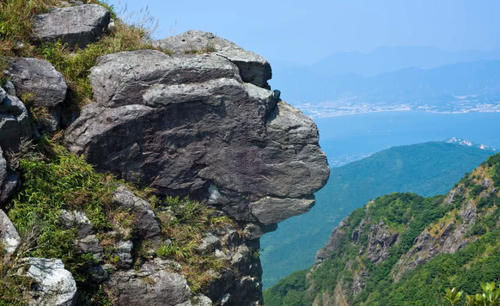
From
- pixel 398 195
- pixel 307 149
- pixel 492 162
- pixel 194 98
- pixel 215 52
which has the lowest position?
pixel 398 195

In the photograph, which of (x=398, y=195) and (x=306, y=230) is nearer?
(x=398, y=195)

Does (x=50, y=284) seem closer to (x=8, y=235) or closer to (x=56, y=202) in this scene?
(x=8, y=235)

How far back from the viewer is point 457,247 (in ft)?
124

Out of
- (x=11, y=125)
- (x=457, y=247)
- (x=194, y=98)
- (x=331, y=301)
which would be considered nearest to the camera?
(x=11, y=125)

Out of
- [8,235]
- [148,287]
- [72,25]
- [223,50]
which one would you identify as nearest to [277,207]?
[223,50]

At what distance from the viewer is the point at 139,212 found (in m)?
8.80

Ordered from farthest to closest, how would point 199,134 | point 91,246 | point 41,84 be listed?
point 199,134 < point 41,84 < point 91,246

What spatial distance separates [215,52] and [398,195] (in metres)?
55.0

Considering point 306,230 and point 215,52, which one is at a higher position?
point 215,52

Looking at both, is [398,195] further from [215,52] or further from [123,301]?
[123,301]

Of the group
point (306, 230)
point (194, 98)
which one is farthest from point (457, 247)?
point (306, 230)

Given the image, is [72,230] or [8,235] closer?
[8,235]

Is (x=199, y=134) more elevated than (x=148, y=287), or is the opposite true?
(x=199, y=134)

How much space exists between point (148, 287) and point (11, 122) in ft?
12.9
